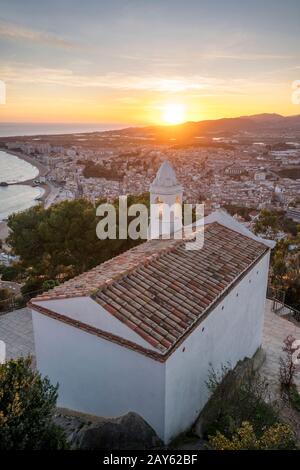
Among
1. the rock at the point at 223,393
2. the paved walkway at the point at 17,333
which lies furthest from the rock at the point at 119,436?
the paved walkway at the point at 17,333

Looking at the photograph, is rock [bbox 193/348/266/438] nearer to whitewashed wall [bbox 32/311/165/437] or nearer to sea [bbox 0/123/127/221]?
whitewashed wall [bbox 32/311/165/437]

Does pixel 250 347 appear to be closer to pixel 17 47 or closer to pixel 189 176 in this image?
pixel 17 47

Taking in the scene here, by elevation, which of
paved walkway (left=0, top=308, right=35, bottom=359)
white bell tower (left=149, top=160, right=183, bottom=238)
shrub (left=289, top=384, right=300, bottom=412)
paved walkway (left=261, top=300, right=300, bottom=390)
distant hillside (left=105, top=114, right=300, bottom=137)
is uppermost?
distant hillside (left=105, top=114, right=300, bottom=137)

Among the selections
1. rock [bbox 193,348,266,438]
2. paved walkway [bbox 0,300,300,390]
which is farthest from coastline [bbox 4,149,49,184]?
rock [bbox 193,348,266,438]

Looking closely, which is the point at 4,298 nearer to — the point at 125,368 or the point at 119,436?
the point at 125,368

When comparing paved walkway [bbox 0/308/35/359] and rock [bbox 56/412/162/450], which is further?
paved walkway [bbox 0/308/35/359]

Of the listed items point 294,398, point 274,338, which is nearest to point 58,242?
point 274,338
